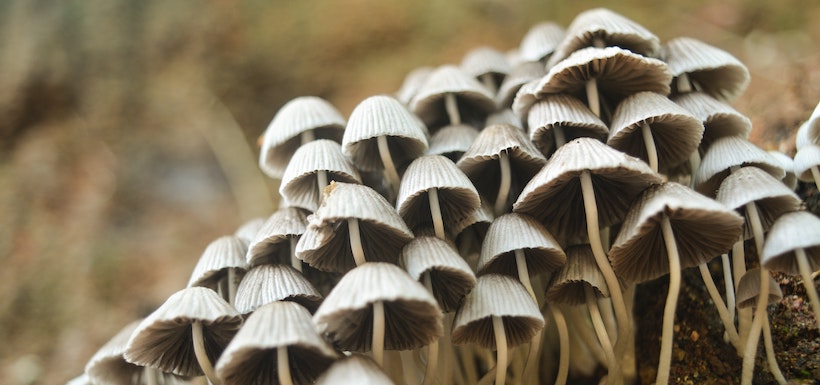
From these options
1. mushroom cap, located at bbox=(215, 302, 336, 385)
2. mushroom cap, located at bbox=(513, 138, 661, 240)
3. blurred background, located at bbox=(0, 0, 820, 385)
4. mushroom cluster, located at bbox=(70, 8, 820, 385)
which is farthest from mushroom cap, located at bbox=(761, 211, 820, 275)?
blurred background, located at bbox=(0, 0, 820, 385)

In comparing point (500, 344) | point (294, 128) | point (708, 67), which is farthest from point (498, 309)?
point (708, 67)

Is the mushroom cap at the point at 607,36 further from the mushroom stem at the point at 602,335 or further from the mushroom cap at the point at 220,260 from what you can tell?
the mushroom cap at the point at 220,260

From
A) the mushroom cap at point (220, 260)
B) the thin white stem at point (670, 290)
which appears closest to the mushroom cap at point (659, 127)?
the thin white stem at point (670, 290)

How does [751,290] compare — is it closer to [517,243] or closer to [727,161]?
[727,161]

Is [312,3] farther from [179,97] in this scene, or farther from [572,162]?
[572,162]

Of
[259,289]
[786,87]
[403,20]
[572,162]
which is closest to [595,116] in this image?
[572,162]
